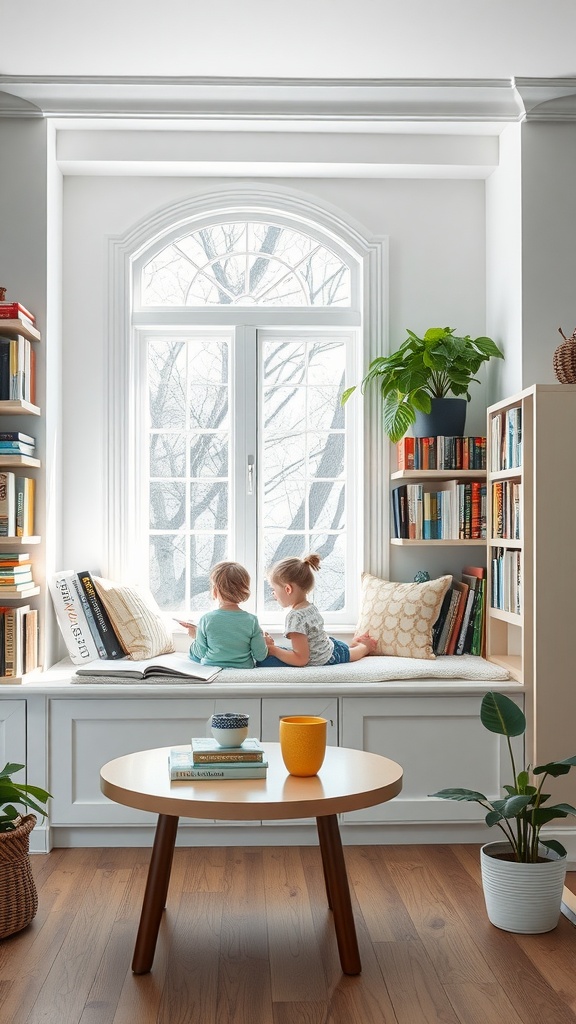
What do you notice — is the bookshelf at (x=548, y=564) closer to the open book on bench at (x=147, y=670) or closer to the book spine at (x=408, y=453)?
the book spine at (x=408, y=453)

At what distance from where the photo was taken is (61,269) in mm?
4004

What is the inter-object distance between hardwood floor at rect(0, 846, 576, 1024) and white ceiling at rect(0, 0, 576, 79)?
292 centimetres

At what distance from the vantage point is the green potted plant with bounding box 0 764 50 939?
257 cm

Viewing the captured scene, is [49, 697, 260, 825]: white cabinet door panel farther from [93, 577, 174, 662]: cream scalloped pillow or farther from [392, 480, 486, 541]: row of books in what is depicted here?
[392, 480, 486, 541]: row of books

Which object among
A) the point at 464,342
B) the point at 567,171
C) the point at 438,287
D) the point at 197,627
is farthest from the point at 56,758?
the point at 567,171

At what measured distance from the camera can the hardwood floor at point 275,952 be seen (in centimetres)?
218

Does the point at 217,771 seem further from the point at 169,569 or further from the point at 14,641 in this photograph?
the point at 169,569

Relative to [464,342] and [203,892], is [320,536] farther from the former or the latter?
[203,892]

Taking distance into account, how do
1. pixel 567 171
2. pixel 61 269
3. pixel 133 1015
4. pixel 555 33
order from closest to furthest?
pixel 133 1015
pixel 555 33
pixel 567 171
pixel 61 269

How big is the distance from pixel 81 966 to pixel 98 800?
3.17ft

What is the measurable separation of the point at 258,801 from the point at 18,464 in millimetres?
1816

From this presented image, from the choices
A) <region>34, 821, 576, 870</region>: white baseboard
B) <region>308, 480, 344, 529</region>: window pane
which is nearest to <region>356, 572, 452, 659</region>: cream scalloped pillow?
<region>308, 480, 344, 529</region>: window pane

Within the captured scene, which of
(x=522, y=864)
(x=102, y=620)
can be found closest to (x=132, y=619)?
(x=102, y=620)

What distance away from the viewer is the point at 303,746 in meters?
2.42
